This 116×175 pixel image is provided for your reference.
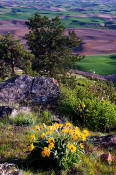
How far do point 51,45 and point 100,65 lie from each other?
18.4 m

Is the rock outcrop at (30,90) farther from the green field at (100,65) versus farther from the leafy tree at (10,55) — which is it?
the green field at (100,65)

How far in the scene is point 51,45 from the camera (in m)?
26.9

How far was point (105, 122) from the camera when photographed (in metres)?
7.12

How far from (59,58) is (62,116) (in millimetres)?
19034

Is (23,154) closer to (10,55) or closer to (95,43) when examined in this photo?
(10,55)

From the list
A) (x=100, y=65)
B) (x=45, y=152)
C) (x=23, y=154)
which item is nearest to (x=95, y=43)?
(x=100, y=65)

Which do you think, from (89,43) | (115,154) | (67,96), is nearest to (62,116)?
(67,96)

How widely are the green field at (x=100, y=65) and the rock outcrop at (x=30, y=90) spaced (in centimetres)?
2813

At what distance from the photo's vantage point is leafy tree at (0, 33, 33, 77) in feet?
77.9

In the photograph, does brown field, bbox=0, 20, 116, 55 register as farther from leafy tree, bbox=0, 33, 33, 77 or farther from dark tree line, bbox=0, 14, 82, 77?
leafy tree, bbox=0, 33, 33, 77

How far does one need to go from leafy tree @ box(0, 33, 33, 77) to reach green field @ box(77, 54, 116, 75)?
15437 millimetres

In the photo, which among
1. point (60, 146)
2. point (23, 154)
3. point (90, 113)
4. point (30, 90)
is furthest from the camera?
point (30, 90)

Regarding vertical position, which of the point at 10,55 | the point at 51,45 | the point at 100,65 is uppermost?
the point at 51,45

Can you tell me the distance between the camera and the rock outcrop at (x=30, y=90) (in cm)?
860
